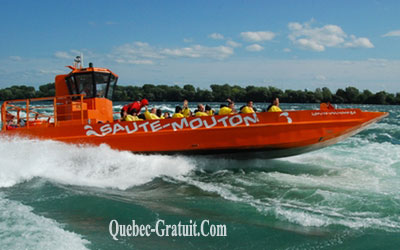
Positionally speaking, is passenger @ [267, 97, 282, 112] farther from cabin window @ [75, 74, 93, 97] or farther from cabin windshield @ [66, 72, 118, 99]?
cabin window @ [75, 74, 93, 97]

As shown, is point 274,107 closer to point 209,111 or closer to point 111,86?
point 209,111

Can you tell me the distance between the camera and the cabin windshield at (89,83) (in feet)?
33.4

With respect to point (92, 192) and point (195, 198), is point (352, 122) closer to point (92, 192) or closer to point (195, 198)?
point (195, 198)

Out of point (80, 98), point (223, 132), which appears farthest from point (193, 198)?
point (80, 98)

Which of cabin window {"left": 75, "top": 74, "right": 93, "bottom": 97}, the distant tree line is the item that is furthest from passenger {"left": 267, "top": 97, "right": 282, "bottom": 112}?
the distant tree line

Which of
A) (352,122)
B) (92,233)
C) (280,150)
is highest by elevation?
(352,122)

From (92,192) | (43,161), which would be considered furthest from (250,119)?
(43,161)

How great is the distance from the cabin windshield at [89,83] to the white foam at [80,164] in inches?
66.2

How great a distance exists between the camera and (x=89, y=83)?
10.2 metres

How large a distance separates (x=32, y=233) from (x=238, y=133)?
189 inches

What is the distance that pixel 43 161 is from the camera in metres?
9.03

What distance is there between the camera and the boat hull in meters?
8.38

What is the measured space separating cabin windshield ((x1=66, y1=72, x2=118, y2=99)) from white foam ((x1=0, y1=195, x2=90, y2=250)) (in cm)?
479

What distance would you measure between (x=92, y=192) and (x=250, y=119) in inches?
147
